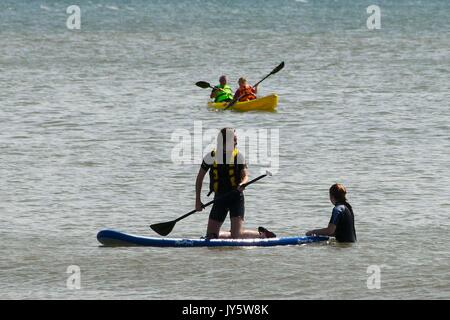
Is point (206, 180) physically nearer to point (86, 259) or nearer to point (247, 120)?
point (86, 259)

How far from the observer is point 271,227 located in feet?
61.8

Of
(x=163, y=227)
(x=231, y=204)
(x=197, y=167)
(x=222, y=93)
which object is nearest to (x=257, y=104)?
(x=222, y=93)

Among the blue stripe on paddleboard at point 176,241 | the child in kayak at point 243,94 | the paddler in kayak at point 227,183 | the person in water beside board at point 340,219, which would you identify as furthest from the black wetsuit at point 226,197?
the child in kayak at point 243,94

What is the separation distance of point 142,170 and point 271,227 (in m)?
5.41

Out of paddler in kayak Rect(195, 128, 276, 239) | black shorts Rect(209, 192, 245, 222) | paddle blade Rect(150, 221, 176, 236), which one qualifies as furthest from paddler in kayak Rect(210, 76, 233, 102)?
black shorts Rect(209, 192, 245, 222)

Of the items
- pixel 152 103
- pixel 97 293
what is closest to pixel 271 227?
pixel 97 293

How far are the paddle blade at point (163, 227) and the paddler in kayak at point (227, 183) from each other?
630mm

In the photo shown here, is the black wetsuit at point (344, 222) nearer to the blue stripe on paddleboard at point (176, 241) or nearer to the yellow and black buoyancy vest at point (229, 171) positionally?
the blue stripe on paddleboard at point (176, 241)

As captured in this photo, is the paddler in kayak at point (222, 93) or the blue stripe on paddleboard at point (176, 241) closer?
the blue stripe on paddleboard at point (176, 241)

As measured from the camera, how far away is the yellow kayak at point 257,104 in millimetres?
32281

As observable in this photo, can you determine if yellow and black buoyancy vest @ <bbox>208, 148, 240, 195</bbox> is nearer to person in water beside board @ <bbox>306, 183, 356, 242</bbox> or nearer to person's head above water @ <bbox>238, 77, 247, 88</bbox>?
person in water beside board @ <bbox>306, 183, 356, 242</bbox>

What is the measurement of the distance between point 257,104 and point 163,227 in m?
15.0

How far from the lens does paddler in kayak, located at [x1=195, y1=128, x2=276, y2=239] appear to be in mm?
16875

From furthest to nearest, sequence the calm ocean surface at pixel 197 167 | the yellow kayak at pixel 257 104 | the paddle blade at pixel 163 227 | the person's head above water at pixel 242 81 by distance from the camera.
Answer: the person's head above water at pixel 242 81 < the yellow kayak at pixel 257 104 < the paddle blade at pixel 163 227 < the calm ocean surface at pixel 197 167
